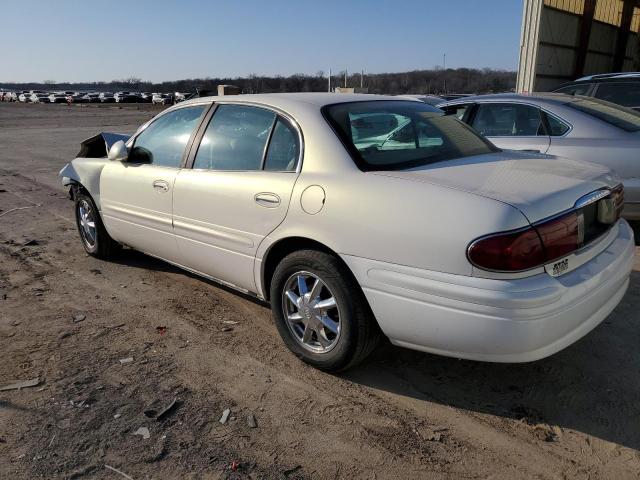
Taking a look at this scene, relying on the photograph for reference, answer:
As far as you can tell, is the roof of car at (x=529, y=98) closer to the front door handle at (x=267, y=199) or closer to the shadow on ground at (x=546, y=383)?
the shadow on ground at (x=546, y=383)

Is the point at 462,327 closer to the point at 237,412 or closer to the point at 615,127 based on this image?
the point at 237,412

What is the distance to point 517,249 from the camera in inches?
96.0

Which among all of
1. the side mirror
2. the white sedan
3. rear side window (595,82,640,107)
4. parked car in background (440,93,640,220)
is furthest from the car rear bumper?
rear side window (595,82,640,107)

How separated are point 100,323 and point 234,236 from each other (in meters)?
1.27

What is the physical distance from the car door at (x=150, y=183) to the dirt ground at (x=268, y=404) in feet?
1.92

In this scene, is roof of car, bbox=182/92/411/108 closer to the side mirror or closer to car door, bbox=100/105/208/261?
car door, bbox=100/105/208/261

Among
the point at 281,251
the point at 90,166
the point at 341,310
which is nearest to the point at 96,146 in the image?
the point at 90,166

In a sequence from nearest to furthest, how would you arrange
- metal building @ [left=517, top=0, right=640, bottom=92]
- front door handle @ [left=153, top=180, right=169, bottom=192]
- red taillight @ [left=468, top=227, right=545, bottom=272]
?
red taillight @ [left=468, top=227, right=545, bottom=272] → front door handle @ [left=153, top=180, right=169, bottom=192] → metal building @ [left=517, top=0, right=640, bottom=92]

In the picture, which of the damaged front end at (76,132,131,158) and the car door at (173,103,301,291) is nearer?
the car door at (173,103,301,291)

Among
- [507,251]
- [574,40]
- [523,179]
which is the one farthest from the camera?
[574,40]

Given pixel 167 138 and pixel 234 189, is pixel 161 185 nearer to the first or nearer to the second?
pixel 167 138

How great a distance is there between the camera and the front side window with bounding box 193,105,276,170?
360 cm

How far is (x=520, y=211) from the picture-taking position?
2469 millimetres

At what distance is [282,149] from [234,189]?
0.41m
